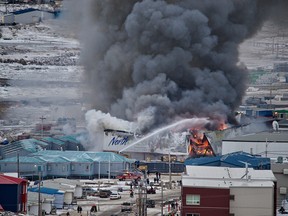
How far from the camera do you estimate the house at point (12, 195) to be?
1085 inches

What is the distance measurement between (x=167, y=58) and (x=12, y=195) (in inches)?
827

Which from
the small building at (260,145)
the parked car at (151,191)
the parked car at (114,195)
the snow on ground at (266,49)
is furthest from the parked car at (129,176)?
the snow on ground at (266,49)

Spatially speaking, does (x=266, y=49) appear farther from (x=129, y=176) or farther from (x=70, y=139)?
(x=129, y=176)

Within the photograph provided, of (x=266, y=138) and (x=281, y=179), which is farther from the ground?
(x=266, y=138)

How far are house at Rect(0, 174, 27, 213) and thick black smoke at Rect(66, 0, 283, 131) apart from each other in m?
17.1

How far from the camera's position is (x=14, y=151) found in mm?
41219

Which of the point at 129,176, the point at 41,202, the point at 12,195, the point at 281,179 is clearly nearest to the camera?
the point at 12,195

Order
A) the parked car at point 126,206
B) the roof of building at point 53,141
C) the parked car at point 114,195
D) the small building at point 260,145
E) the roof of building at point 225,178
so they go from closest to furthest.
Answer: the roof of building at point 225,178 < the parked car at point 126,206 < the parked car at point 114,195 < the small building at point 260,145 < the roof of building at point 53,141

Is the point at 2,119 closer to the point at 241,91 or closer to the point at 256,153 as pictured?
the point at 241,91

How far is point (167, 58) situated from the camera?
48188 millimetres

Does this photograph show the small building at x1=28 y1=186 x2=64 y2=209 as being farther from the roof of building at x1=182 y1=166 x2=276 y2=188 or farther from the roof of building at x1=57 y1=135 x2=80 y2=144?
the roof of building at x1=57 y1=135 x2=80 y2=144

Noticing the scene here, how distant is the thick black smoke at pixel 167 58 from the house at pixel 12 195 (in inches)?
674

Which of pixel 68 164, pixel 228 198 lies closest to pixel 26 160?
pixel 68 164

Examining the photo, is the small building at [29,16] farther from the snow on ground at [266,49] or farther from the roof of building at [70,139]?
the roof of building at [70,139]
